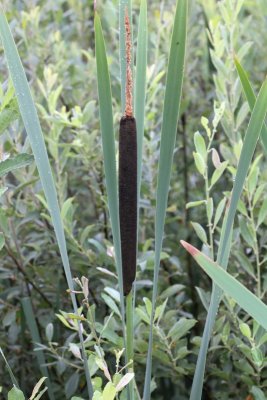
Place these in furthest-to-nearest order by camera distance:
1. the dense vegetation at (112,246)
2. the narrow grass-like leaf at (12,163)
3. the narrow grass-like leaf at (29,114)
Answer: the dense vegetation at (112,246)
the narrow grass-like leaf at (12,163)
the narrow grass-like leaf at (29,114)

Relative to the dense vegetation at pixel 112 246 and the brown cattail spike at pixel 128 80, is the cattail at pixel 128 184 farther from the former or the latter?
the dense vegetation at pixel 112 246

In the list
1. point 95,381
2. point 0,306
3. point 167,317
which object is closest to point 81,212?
point 0,306

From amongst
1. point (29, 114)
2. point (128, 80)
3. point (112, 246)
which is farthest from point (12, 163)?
point (112, 246)

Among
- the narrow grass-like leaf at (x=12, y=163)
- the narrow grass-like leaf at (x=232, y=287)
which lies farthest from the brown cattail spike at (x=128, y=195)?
the narrow grass-like leaf at (x=12, y=163)

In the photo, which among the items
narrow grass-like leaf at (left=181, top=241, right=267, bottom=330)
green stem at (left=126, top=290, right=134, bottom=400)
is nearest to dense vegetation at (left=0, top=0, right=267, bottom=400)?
green stem at (left=126, top=290, right=134, bottom=400)

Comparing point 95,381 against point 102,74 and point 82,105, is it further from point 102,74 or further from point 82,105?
point 82,105

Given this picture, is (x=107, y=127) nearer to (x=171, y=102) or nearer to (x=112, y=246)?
(x=171, y=102)

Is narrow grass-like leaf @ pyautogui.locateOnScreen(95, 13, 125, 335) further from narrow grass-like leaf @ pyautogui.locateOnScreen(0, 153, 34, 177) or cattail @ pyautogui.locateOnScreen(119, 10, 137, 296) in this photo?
narrow grass-like leaf @ pyautogui.locateOnScreen(0, 153, 34, 177)
